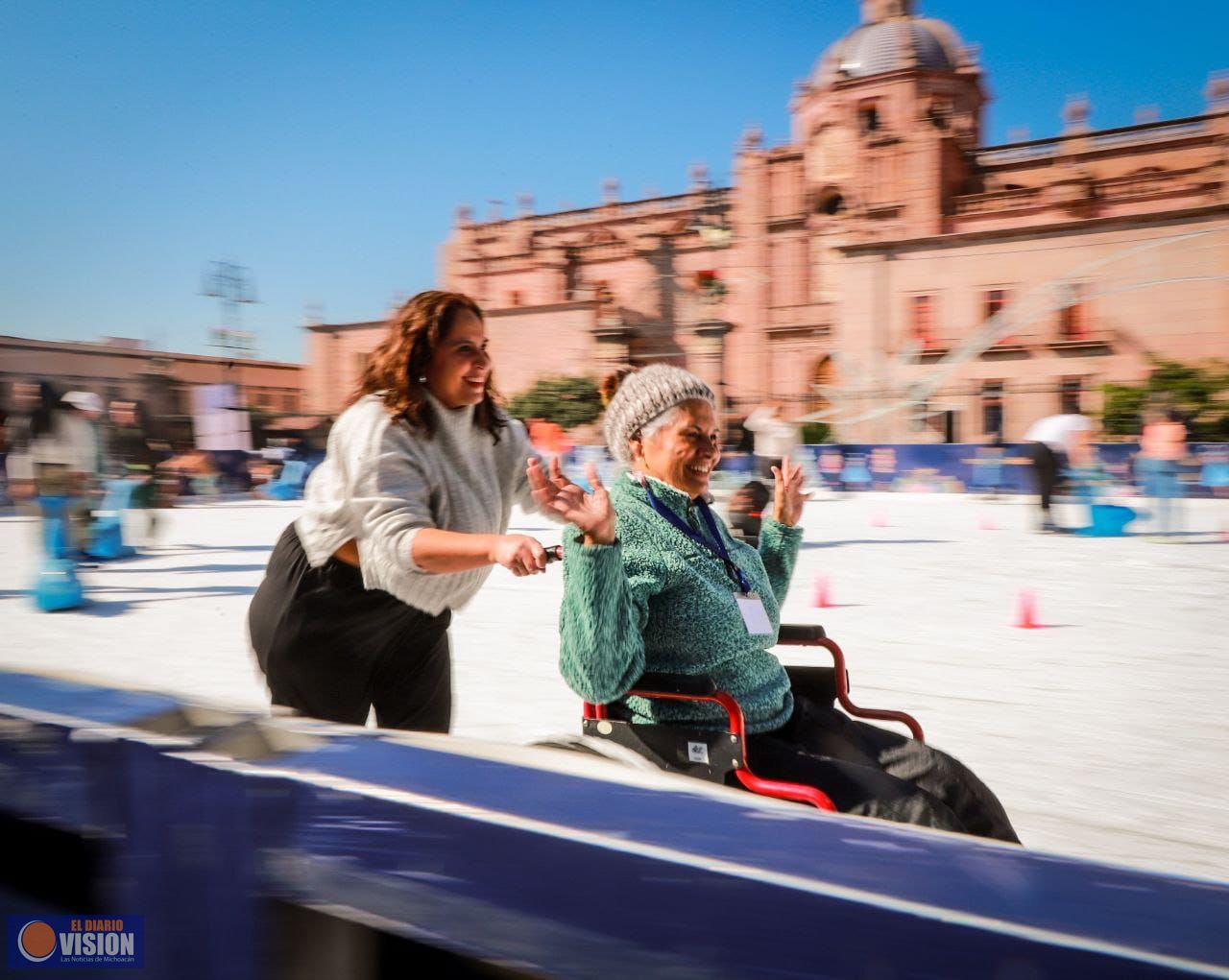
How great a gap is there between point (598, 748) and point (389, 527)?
68 centimetres

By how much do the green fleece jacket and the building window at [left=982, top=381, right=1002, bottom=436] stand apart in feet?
108

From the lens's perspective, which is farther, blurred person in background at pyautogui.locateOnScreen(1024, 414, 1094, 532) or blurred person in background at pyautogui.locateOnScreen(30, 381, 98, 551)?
blurred person in background at pyautogui.locateOnScreen(1024, 414, 1094, 532)

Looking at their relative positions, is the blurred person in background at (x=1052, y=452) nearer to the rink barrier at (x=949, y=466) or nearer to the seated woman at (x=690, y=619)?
the rink barrier at (x=949, y=466)

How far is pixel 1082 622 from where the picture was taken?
744cm

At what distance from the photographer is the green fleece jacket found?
2.27 m

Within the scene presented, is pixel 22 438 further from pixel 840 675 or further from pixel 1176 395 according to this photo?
pixel 1176 395

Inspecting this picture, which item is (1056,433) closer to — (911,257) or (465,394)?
(465,394)

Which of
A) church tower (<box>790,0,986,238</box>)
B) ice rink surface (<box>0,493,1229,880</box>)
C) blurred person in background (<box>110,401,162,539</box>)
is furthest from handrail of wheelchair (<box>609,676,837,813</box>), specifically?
church tower (<box>790,0,986,238</box>)

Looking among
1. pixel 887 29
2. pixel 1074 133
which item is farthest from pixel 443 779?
pixel 887 29

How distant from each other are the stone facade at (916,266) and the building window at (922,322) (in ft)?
0.21

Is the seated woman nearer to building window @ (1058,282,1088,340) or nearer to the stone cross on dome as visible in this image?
building window @ (1058,282,1088,340)

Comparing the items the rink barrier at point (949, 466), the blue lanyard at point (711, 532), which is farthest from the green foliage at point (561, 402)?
the blue lanyard at point (711, 532)

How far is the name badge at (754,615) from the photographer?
256cm

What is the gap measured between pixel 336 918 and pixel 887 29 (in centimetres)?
4935
